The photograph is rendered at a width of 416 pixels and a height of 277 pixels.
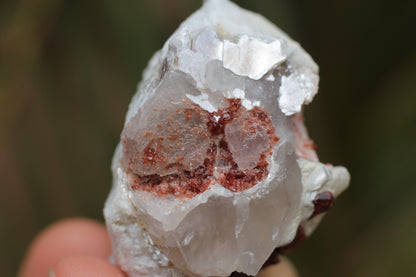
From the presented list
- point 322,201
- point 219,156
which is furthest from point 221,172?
point 322,201

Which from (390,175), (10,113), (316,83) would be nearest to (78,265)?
(316,83)

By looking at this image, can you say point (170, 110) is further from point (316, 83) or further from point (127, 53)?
point (127, 53)

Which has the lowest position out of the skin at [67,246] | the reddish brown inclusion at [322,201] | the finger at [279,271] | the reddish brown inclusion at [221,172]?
the finger at [279,271]

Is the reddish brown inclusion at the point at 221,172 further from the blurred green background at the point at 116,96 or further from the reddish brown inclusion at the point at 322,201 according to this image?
the blurred green background at the point at 116,96

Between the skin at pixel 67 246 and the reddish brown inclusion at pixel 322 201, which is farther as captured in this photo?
the skin at pixel 67 246

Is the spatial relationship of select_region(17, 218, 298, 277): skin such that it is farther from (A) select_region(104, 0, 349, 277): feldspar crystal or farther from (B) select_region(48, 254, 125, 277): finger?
(A) select_region(104, 0, 349, 277): feldspar crystal

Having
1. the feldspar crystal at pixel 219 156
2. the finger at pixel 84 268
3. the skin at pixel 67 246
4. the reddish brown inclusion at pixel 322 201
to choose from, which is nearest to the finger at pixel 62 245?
the skin at pixel 67 246

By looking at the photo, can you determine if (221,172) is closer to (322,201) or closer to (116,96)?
(322,201)
